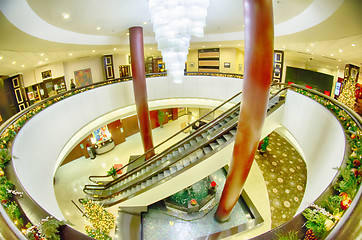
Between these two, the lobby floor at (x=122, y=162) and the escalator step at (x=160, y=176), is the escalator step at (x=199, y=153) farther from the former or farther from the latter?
the lobby floor at (x=122, y=162)

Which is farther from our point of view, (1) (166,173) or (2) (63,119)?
(2) (63,119)

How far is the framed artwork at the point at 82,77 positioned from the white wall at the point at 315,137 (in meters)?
15.2

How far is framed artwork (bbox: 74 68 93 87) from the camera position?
52.1 ft

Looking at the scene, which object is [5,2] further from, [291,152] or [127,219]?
[291,152]

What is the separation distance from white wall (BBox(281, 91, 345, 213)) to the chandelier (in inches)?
164

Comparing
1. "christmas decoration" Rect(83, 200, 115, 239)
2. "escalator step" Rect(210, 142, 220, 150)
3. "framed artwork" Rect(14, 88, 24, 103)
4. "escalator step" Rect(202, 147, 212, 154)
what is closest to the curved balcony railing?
"christmas decoration" Rect(83, 200, 115, 239)

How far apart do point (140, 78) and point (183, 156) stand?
5.00m

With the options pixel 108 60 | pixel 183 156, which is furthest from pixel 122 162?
pixel 108 60

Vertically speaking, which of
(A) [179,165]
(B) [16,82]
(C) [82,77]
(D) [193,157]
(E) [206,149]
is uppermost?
(B) [16,82]

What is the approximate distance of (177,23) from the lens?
5.10 metres

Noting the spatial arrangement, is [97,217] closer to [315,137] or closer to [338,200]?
[338,200]

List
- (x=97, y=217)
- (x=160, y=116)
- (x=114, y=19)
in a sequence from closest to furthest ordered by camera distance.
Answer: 1. (x=97, y=217)
2. (x=114, y=19)
3. (x=160, y=116)

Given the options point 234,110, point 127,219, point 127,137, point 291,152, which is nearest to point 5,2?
point 234,110

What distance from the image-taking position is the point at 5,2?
365 cm
